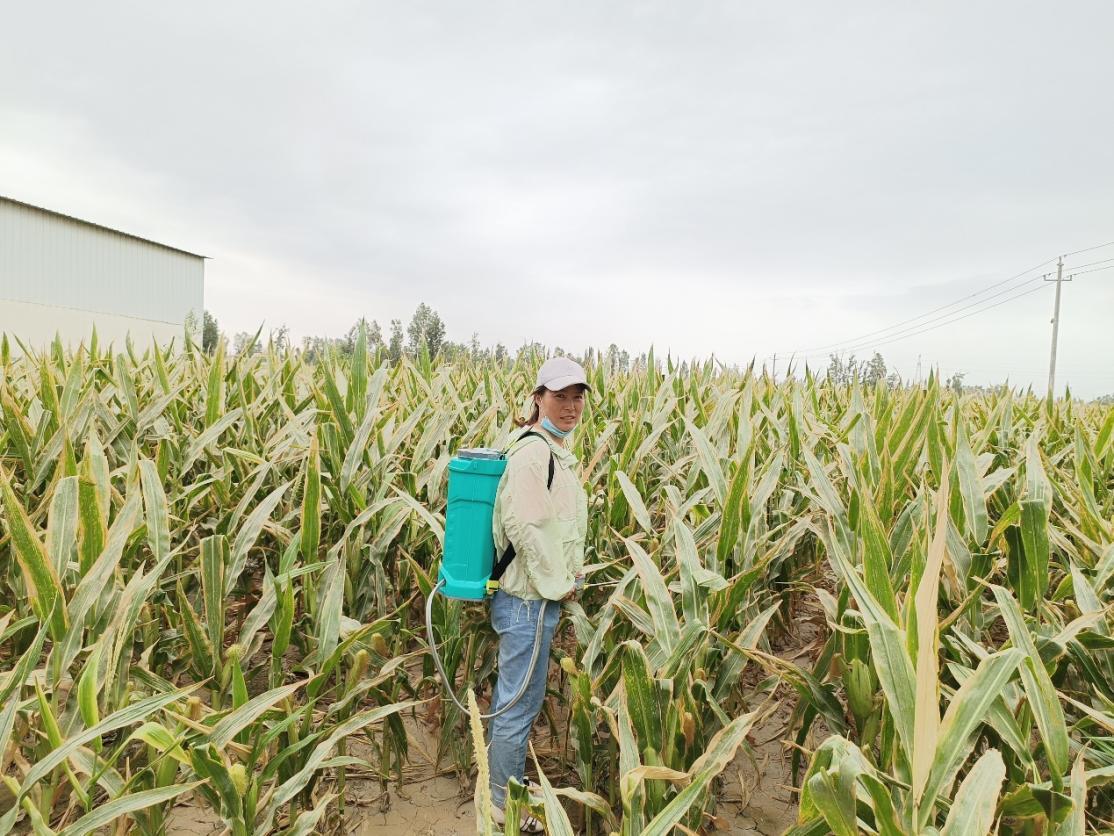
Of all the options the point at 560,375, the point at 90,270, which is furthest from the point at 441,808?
the point at 90,270

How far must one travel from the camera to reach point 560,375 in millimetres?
1716

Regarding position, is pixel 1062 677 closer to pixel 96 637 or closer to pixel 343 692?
pixel 343 692

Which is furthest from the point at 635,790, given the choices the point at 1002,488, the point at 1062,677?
the point at 1002,488

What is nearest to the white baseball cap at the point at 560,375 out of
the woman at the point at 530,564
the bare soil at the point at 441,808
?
the woman at the point at 530,564

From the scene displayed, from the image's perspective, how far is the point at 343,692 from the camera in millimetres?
1501

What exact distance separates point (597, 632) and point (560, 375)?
635 millimetres

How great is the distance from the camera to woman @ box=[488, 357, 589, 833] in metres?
1.62

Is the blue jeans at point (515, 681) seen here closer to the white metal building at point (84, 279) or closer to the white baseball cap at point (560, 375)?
the white baseball cap at point (560, 375)

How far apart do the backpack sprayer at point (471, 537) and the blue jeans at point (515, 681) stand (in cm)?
3

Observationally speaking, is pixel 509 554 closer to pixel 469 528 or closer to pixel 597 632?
pixel 469 528

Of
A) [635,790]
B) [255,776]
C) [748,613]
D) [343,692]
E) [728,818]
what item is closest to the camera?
[635,790]

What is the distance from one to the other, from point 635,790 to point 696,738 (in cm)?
42

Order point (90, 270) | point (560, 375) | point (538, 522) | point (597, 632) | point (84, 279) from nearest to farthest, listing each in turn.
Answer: point (597, 632), point (538, 522), point (560, 375), point (84, 279), point (90, 270)

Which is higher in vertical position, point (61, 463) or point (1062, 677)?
point (61, 463)
